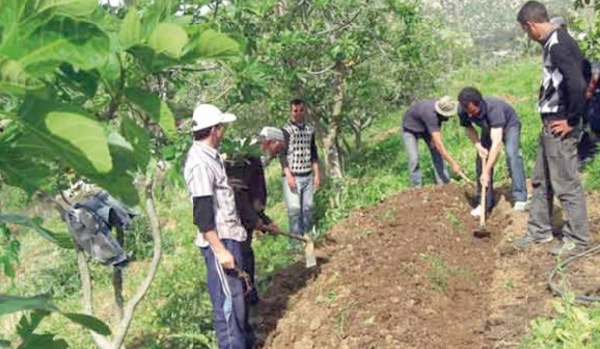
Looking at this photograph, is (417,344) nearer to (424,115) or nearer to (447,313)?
(447,313)

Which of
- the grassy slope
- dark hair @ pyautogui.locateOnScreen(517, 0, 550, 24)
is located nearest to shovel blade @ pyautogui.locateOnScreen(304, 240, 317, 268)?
the grassy slope

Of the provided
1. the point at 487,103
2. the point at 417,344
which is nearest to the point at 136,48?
the point at 417,344

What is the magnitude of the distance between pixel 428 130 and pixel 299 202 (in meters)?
1.74

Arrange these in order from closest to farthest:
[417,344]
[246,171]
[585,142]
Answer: [417,344] → [246,171] → [585,142]

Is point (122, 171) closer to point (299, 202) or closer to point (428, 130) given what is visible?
point (299, 202)

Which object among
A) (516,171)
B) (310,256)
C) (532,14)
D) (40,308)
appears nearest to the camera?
(40,308)

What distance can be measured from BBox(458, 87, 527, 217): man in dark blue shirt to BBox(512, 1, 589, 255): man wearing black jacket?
4.51 ft

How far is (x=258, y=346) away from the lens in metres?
6.11

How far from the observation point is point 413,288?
6.21 metres

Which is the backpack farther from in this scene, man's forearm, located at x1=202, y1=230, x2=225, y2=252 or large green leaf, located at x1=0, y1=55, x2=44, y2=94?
large green leaf, located at x1=0, y1=55, x2=44, y2=94

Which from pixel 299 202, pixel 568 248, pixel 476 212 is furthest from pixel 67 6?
pixel 299 202

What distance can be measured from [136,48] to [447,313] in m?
5.13

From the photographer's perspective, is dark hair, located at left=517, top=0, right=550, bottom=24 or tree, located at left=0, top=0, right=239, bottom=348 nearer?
tree, located at left=0, top=0, right=239, bottom=348

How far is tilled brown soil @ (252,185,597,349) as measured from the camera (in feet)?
18.0
